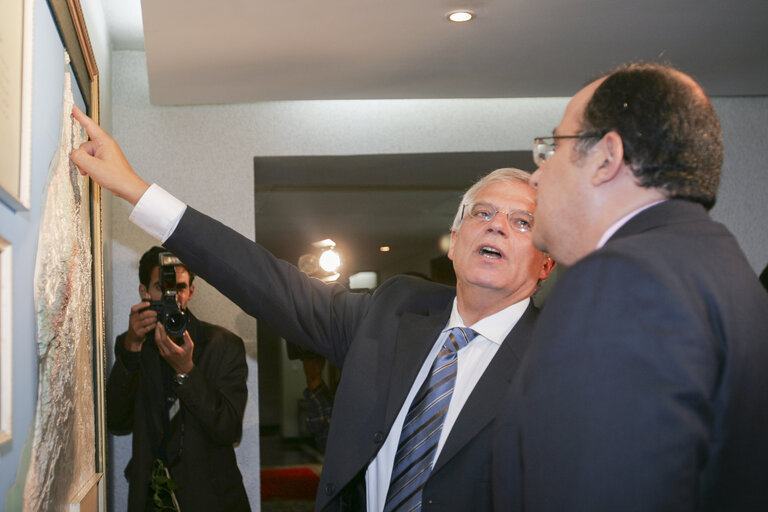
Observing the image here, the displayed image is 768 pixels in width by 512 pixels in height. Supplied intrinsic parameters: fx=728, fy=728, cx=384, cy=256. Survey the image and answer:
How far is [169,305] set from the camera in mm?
2645

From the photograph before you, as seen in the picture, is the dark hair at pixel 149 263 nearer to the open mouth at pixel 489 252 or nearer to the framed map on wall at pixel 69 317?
the framed map on wall at pixel 69 317

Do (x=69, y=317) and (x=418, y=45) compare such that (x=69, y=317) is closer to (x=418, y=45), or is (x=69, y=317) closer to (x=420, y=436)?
(x=420, y=436)

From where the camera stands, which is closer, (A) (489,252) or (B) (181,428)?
(A) (489,252)

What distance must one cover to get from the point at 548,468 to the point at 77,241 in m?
Result: 1.14

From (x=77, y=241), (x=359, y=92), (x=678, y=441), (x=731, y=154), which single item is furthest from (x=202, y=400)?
(x=731, y=154)

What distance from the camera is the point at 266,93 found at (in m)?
3.28

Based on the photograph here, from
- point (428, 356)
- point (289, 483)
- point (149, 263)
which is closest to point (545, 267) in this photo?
point (428, 356)

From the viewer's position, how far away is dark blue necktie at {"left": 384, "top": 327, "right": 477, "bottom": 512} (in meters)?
1.66

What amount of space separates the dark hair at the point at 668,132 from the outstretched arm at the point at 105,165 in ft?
Answer: 3.49

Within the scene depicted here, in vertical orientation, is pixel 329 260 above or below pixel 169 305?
above

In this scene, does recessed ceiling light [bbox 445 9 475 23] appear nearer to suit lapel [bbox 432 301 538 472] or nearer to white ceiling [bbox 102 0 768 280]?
white ceiling [bbox 102 0 768 280]

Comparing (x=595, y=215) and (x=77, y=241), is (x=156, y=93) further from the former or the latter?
(x=595, y=215)

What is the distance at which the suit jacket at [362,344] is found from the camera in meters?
1.60

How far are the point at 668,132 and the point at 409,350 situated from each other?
1.01 metres
